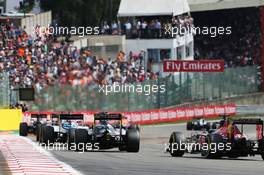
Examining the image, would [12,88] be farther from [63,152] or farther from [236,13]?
[236,13]

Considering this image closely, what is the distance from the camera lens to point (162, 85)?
49125 mm

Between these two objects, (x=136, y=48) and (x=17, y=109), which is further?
(x=136, y=48)

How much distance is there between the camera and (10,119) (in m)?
42.2

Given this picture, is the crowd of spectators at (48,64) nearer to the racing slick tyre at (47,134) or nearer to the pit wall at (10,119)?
the pit wall at (10,119)

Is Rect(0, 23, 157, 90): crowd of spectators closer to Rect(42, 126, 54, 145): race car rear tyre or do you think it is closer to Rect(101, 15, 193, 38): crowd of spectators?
Rect(101, 15, 193, 38): crowd of spectators

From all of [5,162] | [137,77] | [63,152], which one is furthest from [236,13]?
[5,162]

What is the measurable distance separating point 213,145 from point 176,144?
5.10 ft

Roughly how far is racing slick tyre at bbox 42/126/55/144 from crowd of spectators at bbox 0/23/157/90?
13.7 meters

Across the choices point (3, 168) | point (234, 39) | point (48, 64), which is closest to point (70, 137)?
point (3, 168)

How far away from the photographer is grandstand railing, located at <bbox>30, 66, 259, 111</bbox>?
44.7 meters

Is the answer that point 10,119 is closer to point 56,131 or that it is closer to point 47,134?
point 56,131

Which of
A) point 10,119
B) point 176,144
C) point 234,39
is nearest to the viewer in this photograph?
point 176,144

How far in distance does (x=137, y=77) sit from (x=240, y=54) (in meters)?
16.5

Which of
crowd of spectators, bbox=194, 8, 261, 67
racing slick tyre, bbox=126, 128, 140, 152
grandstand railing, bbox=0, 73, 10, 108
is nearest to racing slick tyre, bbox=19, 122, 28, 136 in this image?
grandstand railing, bbox=0, 73, 10, 108
